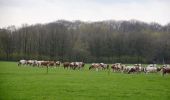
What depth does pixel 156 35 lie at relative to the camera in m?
A: 128

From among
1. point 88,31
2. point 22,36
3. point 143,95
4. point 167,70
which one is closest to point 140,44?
point 88,31

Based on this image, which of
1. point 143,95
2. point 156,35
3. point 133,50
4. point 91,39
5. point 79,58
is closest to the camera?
point 143,95

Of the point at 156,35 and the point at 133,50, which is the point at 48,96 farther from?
the point at 156,35

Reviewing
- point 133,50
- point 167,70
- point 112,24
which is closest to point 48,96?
point 167,70

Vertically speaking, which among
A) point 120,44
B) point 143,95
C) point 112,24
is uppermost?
point 112,24

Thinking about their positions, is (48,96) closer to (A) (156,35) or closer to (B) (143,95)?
(B) (143,95)

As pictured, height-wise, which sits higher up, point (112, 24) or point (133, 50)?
point (112, 24)

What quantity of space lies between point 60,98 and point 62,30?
101m

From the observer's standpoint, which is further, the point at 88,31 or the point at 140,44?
the point at 88,31

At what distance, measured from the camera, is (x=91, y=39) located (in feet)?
394

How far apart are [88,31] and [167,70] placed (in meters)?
96.1

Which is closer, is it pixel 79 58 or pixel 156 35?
pixel 79 58

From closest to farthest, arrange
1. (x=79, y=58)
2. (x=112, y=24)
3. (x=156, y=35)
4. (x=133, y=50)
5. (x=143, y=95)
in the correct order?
(x=143, y=95) → (x=79, y=58) → (x=133, y=50) → (x=156, y=35) → (x=112, y=24)

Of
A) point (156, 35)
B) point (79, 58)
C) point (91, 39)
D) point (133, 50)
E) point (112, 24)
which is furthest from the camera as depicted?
point (112, 24)
